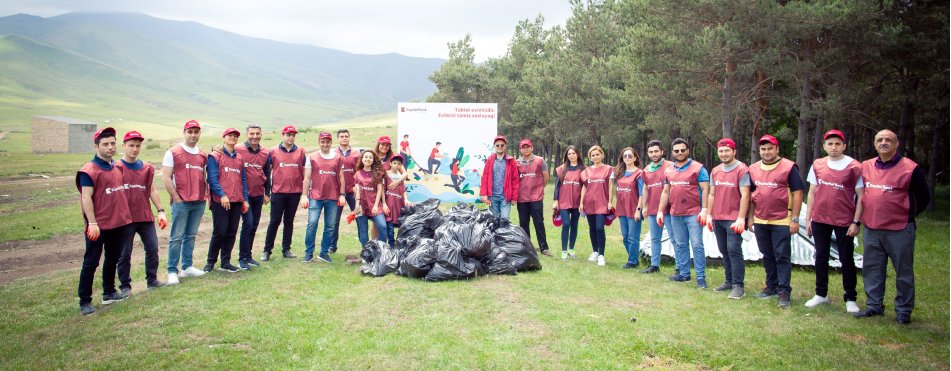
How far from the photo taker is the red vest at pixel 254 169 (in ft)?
26.1

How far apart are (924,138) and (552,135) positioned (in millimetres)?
19085

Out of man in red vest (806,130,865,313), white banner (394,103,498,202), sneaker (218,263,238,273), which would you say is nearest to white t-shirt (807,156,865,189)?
man in red vest (806,130,865,313)

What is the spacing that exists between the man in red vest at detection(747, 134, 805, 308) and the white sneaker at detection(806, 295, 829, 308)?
0.21 meters

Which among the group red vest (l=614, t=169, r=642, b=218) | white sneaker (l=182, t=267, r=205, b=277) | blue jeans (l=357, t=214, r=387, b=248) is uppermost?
red vest (l=614, t=169, r=642, b=218)

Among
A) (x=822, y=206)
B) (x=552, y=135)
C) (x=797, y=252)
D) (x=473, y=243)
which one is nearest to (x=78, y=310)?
(x=473, y=243)

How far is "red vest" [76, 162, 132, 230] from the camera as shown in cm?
589

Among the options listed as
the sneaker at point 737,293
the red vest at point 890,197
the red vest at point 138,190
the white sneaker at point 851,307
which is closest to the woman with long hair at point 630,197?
the sneaker at point 737,293

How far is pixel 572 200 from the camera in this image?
8898 mm

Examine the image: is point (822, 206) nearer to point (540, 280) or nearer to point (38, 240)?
point (540, 280)

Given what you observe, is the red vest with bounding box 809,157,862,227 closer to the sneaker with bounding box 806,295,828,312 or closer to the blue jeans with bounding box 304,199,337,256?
the sneaker with bounding box 806,295,828,312

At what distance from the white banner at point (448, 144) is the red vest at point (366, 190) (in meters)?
4.72

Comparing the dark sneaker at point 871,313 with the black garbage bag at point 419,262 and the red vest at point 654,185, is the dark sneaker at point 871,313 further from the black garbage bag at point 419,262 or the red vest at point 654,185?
the black garbage bag at point 419,262

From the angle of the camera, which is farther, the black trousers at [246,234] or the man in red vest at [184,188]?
the black trousers at [246,234]

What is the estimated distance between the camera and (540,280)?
7.21m
